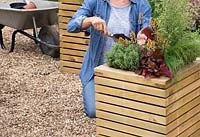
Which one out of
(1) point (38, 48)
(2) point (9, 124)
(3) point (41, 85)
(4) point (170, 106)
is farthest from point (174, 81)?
(1) point (38, 48)

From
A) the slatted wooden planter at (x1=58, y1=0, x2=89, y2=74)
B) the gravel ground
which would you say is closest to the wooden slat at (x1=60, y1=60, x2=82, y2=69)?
the slatted wooden planter at (x1=58, y1=0, x2=89, y2=74)

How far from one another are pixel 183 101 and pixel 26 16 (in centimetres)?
315

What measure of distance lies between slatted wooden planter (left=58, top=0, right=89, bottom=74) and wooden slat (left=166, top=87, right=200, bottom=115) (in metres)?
2.13

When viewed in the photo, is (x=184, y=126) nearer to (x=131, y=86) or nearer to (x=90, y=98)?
(x=131, y=86)

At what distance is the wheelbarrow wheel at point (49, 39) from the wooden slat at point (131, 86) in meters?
2.73

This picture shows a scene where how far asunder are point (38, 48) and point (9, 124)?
2.58m

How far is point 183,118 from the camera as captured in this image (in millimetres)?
4465

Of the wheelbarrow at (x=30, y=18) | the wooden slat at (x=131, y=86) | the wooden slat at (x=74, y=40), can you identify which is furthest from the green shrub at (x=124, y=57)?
the wheelbarrow at (x=30, y=18)

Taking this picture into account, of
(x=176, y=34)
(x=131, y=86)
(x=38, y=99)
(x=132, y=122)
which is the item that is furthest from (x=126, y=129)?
(x=38, y=99)

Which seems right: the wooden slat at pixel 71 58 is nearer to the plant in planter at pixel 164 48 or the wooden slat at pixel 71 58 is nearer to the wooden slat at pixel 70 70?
the wooden slat at pixel 70 70

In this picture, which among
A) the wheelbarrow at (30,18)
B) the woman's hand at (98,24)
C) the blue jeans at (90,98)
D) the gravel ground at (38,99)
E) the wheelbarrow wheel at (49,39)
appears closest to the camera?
the woman's hand at (98,24)

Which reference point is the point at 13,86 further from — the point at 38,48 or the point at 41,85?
the point at 38,48

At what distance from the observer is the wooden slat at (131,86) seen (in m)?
4.22

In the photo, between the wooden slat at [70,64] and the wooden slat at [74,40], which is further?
the wooden slat at [70,64]
